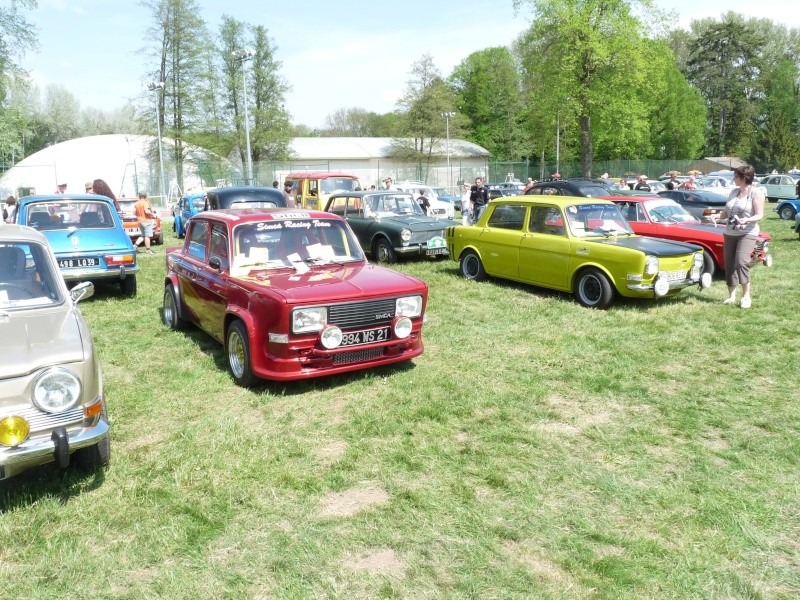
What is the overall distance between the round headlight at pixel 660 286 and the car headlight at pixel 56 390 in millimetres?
7225

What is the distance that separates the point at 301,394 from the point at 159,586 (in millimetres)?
2761

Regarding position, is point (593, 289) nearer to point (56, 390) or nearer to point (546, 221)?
point (546, 221)

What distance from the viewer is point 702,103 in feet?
219

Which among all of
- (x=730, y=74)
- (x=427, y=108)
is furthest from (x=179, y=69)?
(x=730, y=74)

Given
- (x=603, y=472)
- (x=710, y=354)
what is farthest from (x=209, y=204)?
(x=603, y=472)

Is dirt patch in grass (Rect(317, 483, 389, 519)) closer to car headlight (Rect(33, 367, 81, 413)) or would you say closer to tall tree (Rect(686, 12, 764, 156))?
car headlight (Rect(33, 367, 81, 413))

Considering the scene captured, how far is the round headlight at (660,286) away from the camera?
8617 millimetres

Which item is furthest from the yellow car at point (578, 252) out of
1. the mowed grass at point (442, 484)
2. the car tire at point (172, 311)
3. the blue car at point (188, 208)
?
the blue car at point (188, 208)

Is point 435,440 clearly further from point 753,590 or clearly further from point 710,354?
point 710,354

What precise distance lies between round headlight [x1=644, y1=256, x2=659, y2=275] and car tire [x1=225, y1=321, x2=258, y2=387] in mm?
5408

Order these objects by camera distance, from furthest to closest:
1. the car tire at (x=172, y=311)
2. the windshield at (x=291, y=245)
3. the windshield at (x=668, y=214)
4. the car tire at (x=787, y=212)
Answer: the car tire at (x=787, y=212)
the windshield at (x=668, y=214)
the car tire at (x=172, y=311)
the windshield at (x=291, y=245)

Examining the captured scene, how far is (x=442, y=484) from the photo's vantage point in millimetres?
4230

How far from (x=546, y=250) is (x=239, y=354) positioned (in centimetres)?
530

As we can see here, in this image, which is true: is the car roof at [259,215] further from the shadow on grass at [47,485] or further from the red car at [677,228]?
the red car at [677,228]
